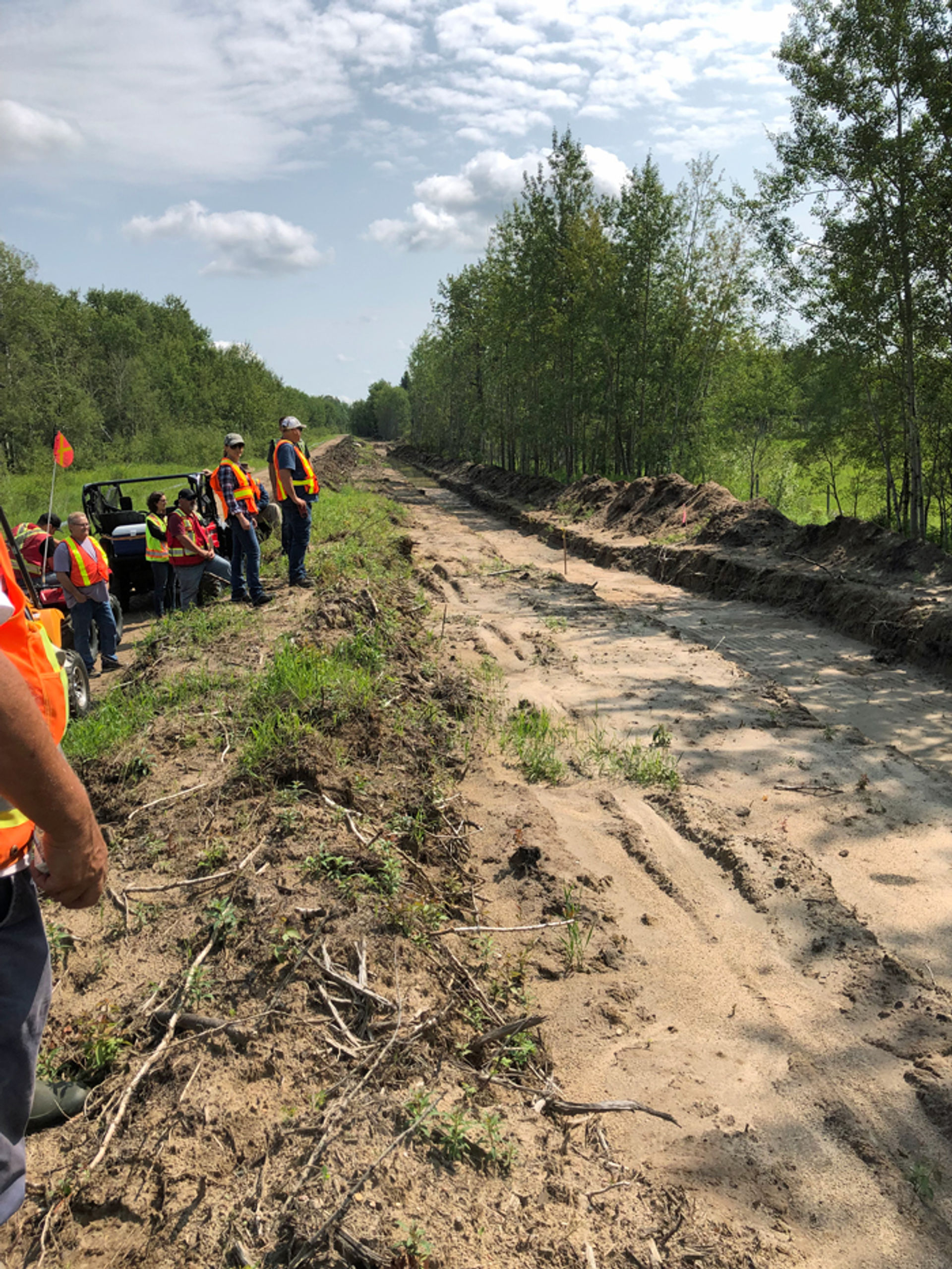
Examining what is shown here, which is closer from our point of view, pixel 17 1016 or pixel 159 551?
pixel 17 1016

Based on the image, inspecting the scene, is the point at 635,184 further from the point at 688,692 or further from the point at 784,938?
the point at 784,938

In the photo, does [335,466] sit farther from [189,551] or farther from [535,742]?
[535,742]

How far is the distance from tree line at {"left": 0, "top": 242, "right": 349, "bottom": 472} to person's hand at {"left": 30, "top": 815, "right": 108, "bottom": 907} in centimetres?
2039

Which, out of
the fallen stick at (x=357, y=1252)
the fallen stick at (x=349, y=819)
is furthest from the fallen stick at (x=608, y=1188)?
the fallen stick at (x=349, y=819)

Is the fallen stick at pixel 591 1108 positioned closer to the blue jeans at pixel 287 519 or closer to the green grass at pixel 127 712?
the green grass at pixel 127 712

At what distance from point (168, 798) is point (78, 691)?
9.77 feet

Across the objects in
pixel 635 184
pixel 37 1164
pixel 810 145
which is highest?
pixel 635 184

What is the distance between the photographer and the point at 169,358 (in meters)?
60.8

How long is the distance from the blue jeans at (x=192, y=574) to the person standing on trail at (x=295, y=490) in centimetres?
83

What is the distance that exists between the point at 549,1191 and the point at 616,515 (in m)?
17.9

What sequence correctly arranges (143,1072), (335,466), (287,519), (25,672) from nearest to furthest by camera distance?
(25,672), (143,1072), (287,519), (335,466)

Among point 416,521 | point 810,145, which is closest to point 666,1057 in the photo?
point 810,145

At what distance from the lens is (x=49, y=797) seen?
1.53 metres

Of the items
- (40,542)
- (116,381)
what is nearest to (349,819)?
(40,542)
